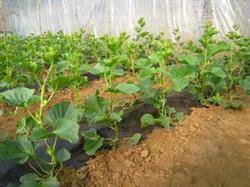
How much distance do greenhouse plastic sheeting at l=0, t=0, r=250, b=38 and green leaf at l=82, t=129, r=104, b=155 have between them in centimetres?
338

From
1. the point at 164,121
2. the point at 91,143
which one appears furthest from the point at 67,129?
the point at 164,121

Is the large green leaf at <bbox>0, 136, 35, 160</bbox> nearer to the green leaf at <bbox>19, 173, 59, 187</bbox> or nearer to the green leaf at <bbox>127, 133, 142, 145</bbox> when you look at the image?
the green leaf at <bbox>19, 173, 59, 187</bbox>

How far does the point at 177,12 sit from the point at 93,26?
3.53 metres

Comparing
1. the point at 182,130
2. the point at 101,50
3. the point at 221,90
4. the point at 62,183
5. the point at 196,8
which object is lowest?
the point at 62,183

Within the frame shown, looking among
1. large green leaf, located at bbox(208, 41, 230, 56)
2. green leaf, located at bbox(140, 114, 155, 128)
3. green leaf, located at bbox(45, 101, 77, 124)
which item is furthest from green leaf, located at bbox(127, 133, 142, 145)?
large green leaf, located at bbox(208, 41, 230, 56)

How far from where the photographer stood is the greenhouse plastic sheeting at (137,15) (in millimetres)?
6957

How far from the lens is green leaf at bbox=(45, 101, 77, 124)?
→ 197 cm

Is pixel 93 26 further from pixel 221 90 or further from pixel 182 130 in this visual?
pixel 182 130

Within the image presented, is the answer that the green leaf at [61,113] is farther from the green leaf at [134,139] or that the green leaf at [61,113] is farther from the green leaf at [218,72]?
the green leaf at [218,72]

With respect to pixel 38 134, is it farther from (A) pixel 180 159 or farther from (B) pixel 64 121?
(A) pixel 180 159

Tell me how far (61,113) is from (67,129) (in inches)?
8.6

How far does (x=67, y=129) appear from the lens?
5.90ft

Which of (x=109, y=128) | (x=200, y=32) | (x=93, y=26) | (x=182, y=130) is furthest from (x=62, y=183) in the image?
(x=93, y=26)

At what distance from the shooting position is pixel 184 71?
2.67m
